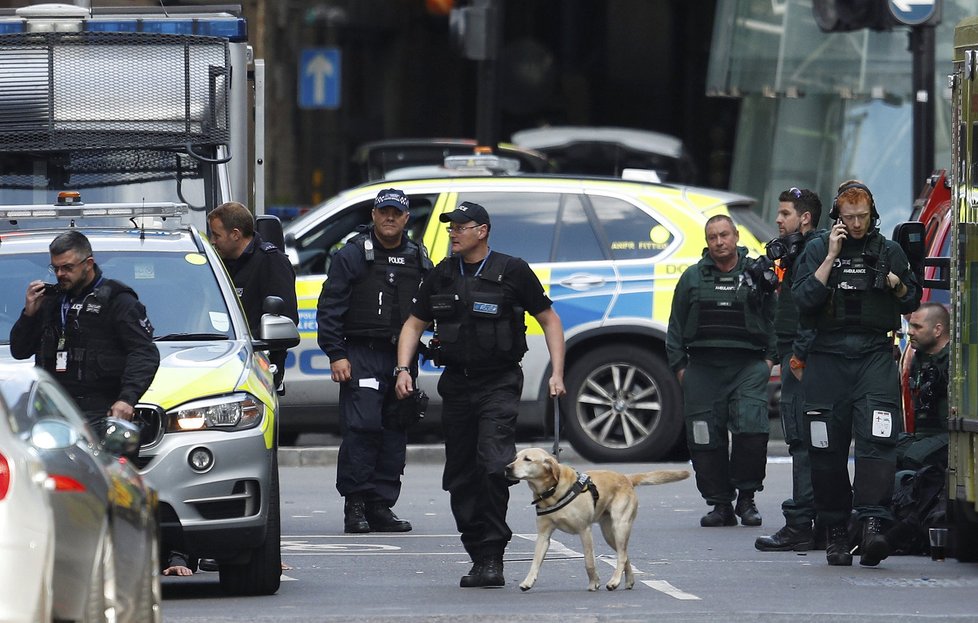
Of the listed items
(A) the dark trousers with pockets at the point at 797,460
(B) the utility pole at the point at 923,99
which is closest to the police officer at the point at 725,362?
(A) the dark trousers with pockets at the point at 797,460

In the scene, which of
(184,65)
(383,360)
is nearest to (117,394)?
(383,360)

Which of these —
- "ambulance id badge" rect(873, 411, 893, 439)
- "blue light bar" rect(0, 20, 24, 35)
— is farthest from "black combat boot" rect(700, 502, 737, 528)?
"blue light bar" rect(0, 20, 24, 35)

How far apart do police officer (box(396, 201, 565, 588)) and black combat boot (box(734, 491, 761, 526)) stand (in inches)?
109

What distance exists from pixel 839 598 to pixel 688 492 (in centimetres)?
496

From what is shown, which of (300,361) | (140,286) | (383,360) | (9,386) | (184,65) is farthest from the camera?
(300,361)

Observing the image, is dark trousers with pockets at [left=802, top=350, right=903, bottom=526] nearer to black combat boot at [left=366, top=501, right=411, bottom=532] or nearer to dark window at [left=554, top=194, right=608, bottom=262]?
black combat boot at [left=366, top=501, right=411, bottom=532]

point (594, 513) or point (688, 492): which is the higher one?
point (594, 513)

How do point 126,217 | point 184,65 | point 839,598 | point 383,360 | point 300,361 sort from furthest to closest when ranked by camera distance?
point 300,361
point 184,65
point 383,360
point 126,217
point 839,598

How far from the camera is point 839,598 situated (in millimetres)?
8703

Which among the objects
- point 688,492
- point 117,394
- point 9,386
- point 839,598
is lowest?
point 688,492

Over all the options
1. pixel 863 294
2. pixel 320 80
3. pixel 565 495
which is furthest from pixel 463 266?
pixel 320 80

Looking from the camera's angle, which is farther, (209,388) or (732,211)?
(732,211)

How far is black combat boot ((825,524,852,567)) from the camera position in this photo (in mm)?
9805

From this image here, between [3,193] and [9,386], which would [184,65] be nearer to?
[3,193]
